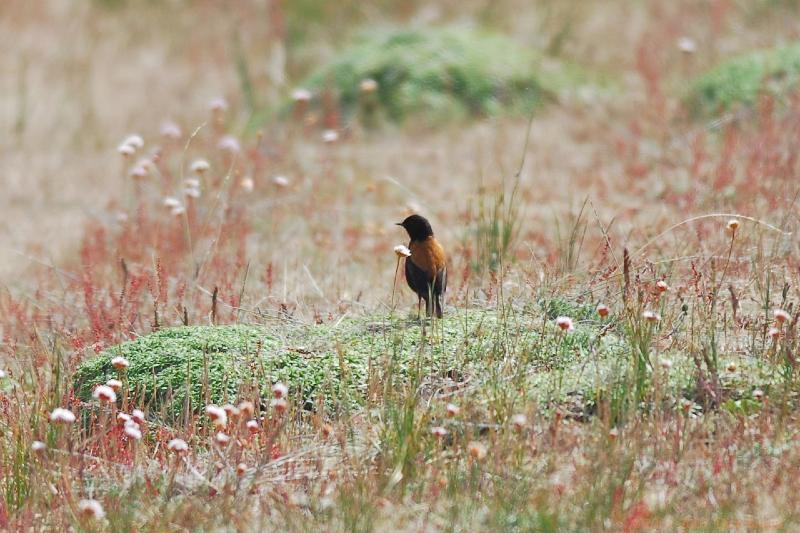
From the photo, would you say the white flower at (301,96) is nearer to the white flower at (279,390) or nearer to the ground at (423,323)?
the ground at (423,323)

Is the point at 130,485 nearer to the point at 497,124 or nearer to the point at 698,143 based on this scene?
the point at 698,143

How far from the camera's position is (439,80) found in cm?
987

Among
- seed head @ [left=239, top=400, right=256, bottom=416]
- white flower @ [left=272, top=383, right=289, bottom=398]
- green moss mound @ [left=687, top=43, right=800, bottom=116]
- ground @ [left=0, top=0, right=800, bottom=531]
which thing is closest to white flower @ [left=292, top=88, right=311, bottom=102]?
ground @ [left=0, top=0, right=800, bottom=531]

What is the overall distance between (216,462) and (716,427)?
5.45ft

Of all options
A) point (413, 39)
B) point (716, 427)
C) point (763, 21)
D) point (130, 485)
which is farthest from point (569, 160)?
point (130, 485)

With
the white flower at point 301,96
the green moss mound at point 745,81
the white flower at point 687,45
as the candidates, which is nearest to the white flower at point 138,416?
the white flower at point 301,96

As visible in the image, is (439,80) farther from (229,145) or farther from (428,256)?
(428,256)

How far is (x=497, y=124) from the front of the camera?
30.9 ft

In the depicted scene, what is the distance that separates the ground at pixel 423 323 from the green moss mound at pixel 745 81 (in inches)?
1.2

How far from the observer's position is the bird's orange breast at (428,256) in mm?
4645

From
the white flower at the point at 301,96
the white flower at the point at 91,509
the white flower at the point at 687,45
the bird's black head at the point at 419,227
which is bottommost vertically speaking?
the white flower at the point at 91,509

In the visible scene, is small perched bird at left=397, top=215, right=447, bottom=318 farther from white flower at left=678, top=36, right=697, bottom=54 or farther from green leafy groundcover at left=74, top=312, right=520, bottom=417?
white flower at left=678, top=36, right=697, bottom=54

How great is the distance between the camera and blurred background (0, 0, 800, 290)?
7891 mm

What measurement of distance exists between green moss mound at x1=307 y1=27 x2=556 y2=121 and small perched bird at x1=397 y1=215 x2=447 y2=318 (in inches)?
196
